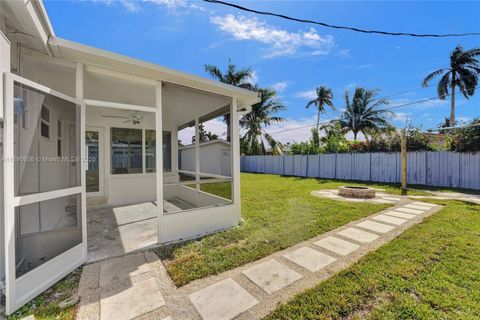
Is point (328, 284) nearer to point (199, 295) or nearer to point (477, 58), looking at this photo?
point (199, 295)

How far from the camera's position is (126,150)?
21.1 ft

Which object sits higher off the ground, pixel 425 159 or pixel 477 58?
pixel 477 58

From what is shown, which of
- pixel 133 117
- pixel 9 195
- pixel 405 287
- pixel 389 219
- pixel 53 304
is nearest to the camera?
pixel 9 195

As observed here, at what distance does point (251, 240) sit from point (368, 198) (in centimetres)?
530

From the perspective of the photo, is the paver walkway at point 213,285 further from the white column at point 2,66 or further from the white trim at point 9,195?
the white column at point 2,66

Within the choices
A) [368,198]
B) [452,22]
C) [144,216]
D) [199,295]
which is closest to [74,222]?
[199,295]

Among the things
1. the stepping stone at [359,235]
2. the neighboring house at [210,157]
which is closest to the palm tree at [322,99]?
the neighboring house at [210,157]

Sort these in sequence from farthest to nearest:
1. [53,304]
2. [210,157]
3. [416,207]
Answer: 1. [210,157]
2. [416,207]
3. [53,304]

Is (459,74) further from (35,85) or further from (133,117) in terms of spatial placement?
(35,85)

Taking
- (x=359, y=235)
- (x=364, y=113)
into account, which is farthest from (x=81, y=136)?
(x=364, y=113)

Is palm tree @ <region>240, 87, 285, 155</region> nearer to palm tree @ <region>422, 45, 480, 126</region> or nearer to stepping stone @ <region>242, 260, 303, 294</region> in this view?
palm tree @ <region>422, 45, 480, 126</region>

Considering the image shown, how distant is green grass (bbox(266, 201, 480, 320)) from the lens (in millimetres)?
1882

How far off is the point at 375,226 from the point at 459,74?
2043 cm

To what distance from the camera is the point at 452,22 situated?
17.6ft
